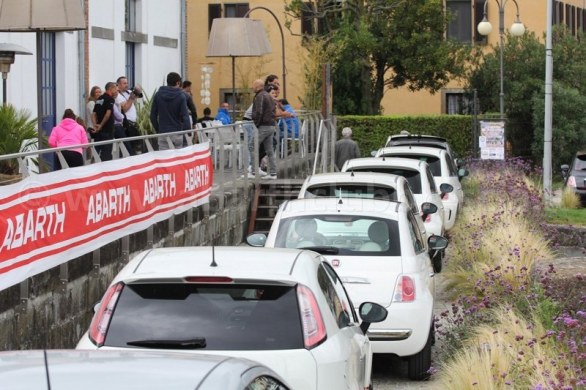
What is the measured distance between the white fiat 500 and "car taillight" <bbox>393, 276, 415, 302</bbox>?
24.8 feet

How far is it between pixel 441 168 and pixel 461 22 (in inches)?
1399

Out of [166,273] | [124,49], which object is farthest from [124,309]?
[124,49]

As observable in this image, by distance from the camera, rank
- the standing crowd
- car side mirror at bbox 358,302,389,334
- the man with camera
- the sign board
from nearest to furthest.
Result: 1. car side mirror at bbox 358,302,389,334
2. the standing crowd
3. the man with camera
4. the sign board

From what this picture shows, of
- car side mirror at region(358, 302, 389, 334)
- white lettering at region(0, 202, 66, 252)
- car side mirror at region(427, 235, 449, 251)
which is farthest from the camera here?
car side mirror at region(427, 235, 449, 251)

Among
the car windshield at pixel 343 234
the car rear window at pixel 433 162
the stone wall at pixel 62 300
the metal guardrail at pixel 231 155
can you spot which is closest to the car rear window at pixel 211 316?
the stone wall at pixel 62 300

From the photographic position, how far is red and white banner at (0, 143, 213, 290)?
10547 millimetres

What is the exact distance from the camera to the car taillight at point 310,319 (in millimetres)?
7129

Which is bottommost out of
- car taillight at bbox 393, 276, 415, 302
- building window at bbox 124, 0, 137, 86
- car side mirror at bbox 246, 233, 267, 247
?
car taillight at bbox 393, 276, 415, 302

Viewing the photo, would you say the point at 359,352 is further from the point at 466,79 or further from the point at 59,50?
the point at 466,79

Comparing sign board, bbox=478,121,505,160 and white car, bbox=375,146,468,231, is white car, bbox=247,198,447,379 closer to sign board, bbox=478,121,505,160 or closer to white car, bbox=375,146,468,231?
white car, bbox=375,146,468,231

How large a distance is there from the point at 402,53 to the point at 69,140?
3264 cm

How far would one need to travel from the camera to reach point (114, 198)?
45.1ft

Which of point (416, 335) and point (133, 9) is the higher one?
point (133, 9)

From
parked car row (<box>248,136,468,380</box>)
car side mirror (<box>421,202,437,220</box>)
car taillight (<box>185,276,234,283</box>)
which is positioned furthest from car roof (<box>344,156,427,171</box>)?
car taillight (<box>185,276,234,283</box>)
